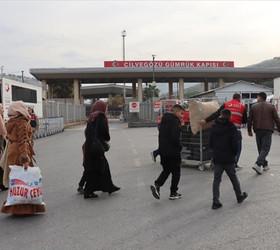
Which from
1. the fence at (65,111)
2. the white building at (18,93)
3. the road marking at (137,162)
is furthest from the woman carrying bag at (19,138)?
the fence at (65,111)

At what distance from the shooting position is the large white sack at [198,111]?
10859 mm

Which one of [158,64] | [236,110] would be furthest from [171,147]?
[158,64]

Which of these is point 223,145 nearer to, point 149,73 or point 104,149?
point 104,149

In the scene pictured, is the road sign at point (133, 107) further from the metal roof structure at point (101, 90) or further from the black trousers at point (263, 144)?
the metal roof structure at point (101, 90)

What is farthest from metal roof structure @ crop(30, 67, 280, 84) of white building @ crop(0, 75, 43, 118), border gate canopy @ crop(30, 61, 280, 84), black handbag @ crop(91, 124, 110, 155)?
black handbag @ crop(91, 124, 110, 155)

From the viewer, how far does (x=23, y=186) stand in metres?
6.71

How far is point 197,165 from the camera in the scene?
1142 centimetres

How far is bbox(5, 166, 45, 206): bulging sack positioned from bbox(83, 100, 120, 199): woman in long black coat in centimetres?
141

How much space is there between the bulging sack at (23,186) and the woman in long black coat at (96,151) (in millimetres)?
1408

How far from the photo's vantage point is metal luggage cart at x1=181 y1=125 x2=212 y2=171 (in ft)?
37.0

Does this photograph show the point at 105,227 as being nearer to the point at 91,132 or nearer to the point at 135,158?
the point at 91,132

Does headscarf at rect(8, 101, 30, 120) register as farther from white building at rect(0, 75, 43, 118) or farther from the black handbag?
white building at rect(0, 75, 43, 118)

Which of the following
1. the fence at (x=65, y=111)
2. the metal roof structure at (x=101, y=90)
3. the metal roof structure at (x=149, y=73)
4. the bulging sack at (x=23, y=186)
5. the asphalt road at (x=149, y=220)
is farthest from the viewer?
the metal roof structure at (x=101, y=90)

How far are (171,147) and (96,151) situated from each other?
1337mm
